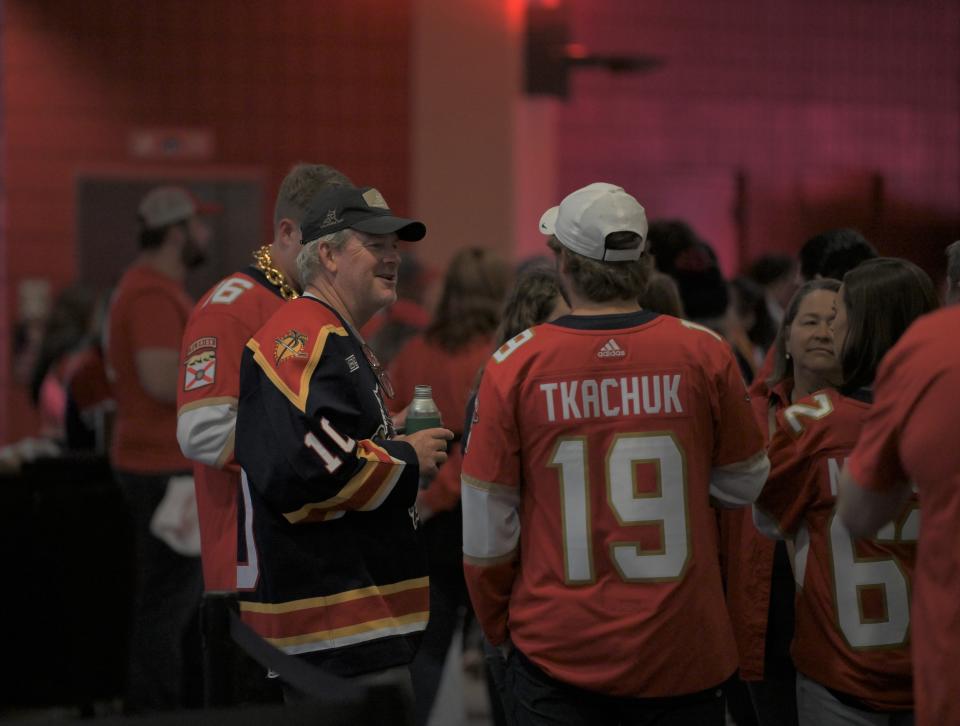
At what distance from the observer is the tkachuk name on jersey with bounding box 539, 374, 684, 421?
7.91 ft

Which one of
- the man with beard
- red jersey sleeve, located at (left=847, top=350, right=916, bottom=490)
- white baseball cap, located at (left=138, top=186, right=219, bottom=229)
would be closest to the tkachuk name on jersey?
red jersey sleeve, located at (left=847, top=350, right=916, bottom=490)

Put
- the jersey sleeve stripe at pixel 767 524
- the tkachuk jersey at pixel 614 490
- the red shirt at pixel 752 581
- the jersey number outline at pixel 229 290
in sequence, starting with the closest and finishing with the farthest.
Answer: the tkachuk jersey at pixel 614 490, the jersey sleeve stripe at pixel 767 524, the red shirt at pixel 752 581, the jersey number outline at pixel 229 290

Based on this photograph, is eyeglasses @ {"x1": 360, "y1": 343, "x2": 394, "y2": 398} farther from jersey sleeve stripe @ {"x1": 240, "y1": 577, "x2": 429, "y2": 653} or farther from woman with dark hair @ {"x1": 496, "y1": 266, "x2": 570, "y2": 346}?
woman with dark hair @ {"x1": 496, "y1": 266, "x2": 570, "y2": 346}

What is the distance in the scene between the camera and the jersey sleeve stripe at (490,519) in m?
2.48

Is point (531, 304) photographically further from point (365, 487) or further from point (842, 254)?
point (365, 487)

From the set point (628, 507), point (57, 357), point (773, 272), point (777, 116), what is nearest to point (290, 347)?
point (628, 507)

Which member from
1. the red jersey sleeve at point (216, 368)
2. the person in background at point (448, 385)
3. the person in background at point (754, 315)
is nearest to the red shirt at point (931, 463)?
the red jersey sleeve at point (216, 368)

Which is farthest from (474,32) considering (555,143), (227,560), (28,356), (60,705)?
(227,560)

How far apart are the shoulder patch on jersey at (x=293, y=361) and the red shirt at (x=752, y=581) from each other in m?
1.04

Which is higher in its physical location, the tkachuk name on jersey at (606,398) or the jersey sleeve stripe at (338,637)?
the tkachuk name on jersey at (606,398)

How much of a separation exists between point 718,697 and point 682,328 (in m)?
0.70

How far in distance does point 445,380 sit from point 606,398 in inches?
70.5

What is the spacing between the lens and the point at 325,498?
2.51 meters

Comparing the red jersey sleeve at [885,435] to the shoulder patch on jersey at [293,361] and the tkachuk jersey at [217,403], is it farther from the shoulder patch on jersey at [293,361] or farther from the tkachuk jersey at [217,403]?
the tkachuk jersey at [217,403]
